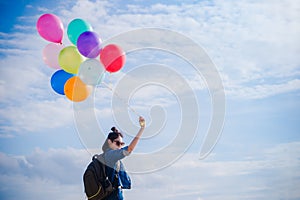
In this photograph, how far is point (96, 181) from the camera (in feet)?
11.1

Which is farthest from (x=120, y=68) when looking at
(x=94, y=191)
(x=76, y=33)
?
(x=94, y=191)

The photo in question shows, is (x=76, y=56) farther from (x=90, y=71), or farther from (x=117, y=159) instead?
(x=117, y=159)

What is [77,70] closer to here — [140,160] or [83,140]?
[83,140]

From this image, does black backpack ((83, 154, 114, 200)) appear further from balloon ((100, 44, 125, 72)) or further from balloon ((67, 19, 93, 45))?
balloon ((67, 19, 93, 45))

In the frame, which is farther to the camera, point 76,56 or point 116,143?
point 76,56

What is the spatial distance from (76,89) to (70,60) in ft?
1.19

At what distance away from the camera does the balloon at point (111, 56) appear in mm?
3910

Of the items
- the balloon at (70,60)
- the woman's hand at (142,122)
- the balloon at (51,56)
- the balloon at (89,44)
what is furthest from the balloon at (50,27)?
the woman's hand at (142,122)

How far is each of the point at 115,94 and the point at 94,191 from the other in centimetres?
123

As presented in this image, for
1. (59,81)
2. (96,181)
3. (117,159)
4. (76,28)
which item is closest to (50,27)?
(76,28)

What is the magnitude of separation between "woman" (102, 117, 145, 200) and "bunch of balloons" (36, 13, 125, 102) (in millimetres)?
716

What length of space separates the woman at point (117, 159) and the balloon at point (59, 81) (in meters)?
0.94

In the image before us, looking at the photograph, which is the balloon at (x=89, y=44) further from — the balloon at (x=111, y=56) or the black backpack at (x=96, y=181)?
the black backpack at (x=96, y=181)

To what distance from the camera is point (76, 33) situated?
13.4 feet
